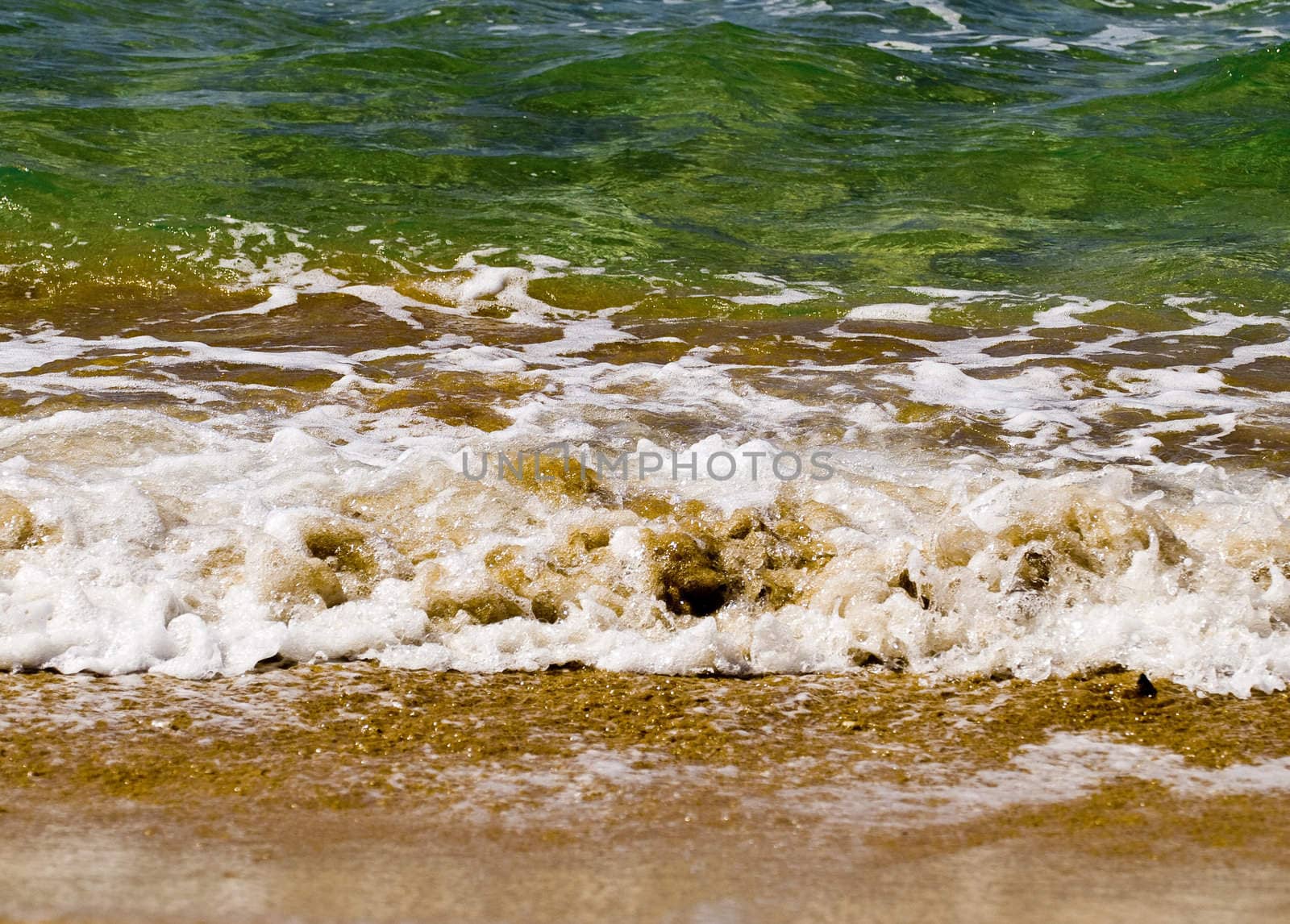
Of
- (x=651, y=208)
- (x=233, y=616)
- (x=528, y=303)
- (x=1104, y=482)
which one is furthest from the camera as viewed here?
(x=651, y=208)

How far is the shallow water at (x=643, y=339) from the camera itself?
3391mm

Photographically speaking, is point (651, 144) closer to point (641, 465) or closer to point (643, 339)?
point (643, 339)

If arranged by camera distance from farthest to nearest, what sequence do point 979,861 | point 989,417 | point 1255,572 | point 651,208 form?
point 651,208 < point 989,417 < point 1255,572 < point 979,861

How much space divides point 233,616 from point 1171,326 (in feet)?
18.0

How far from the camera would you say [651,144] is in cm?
1048

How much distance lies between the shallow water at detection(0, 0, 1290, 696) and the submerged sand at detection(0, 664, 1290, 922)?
229mm

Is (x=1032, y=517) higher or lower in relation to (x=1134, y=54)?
lower

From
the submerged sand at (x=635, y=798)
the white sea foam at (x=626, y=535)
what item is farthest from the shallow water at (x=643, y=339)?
the submerged sand at (x=635, y=798)

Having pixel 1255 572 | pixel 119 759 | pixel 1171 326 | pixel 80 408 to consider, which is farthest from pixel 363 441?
pixel 1171 326

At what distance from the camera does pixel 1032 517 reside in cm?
367

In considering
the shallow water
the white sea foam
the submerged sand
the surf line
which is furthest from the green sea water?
the submerged sand

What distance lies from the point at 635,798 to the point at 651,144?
8696 mm

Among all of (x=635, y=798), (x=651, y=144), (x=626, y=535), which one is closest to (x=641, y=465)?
(x=626, y=535)

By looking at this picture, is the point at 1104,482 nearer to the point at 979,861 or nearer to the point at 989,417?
the point at 989,417
